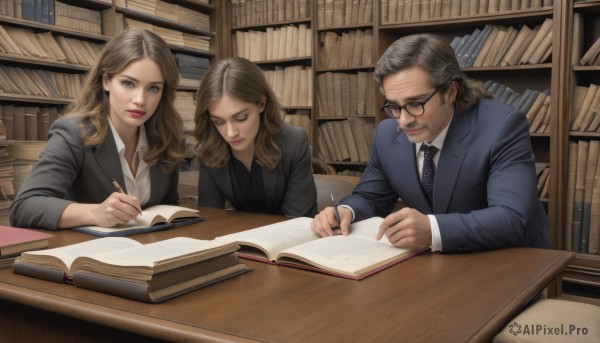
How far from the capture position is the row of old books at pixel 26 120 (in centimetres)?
340

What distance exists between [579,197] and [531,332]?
264cm

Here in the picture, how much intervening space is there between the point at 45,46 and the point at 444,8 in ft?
8.71

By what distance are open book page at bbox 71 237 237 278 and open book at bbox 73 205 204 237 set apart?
44 cm

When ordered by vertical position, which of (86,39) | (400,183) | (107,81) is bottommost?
(400,183)

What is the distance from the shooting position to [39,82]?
3.59 metres

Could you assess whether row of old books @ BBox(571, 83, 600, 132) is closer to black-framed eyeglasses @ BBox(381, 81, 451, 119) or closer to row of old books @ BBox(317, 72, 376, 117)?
row of old books @ BBox(317, 72, 376, 117)

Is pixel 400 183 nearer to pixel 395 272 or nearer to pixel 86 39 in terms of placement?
pixel 395 272

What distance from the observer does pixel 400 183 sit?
1.88 metres

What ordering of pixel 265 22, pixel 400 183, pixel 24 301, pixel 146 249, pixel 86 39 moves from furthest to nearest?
1. pixel 265 22
2. pixel 86 39
3. pixel 400 183
4. pixel 146 249
5. pixel 24 301

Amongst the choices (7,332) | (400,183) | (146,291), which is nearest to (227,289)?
(146,291)

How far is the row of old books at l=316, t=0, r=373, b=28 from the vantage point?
4129 millimetres

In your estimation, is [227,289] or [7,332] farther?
[7,332]

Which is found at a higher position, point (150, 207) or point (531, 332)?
point (150, 207)

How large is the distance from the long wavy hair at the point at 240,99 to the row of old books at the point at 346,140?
2126mm
